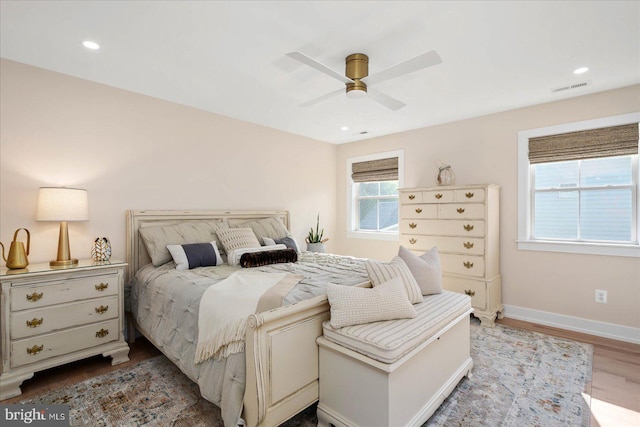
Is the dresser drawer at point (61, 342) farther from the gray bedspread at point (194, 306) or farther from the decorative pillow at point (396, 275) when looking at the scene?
the decorative pillow at point (396, 275)

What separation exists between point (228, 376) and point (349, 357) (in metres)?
0.67

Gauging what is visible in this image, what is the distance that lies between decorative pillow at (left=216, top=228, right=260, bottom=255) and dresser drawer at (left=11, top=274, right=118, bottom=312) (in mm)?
985

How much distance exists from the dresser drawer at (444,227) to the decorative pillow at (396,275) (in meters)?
1.63

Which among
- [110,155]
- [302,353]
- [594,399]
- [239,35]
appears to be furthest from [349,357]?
[110,155]

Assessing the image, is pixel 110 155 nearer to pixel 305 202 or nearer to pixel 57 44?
pixel 57 44

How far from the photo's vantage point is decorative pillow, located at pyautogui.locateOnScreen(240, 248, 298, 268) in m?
2.84

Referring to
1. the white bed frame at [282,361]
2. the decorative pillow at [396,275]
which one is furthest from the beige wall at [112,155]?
the decorative pillow at [396,275]

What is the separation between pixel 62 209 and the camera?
2420mm

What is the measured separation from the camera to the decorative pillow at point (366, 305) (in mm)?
1786

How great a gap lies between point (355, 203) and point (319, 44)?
3447mm

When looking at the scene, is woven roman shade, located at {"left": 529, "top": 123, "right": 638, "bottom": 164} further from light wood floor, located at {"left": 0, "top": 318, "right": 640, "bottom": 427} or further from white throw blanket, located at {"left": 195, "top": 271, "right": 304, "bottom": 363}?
white throw blanket, located at {"left": 195, "top": 271, "right": 304, "bottom": 363}

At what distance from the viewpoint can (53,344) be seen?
2.27 meters

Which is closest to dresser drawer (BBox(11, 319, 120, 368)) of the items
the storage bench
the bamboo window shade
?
the storage bench

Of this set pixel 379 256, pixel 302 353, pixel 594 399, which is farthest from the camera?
pixel 379 256
